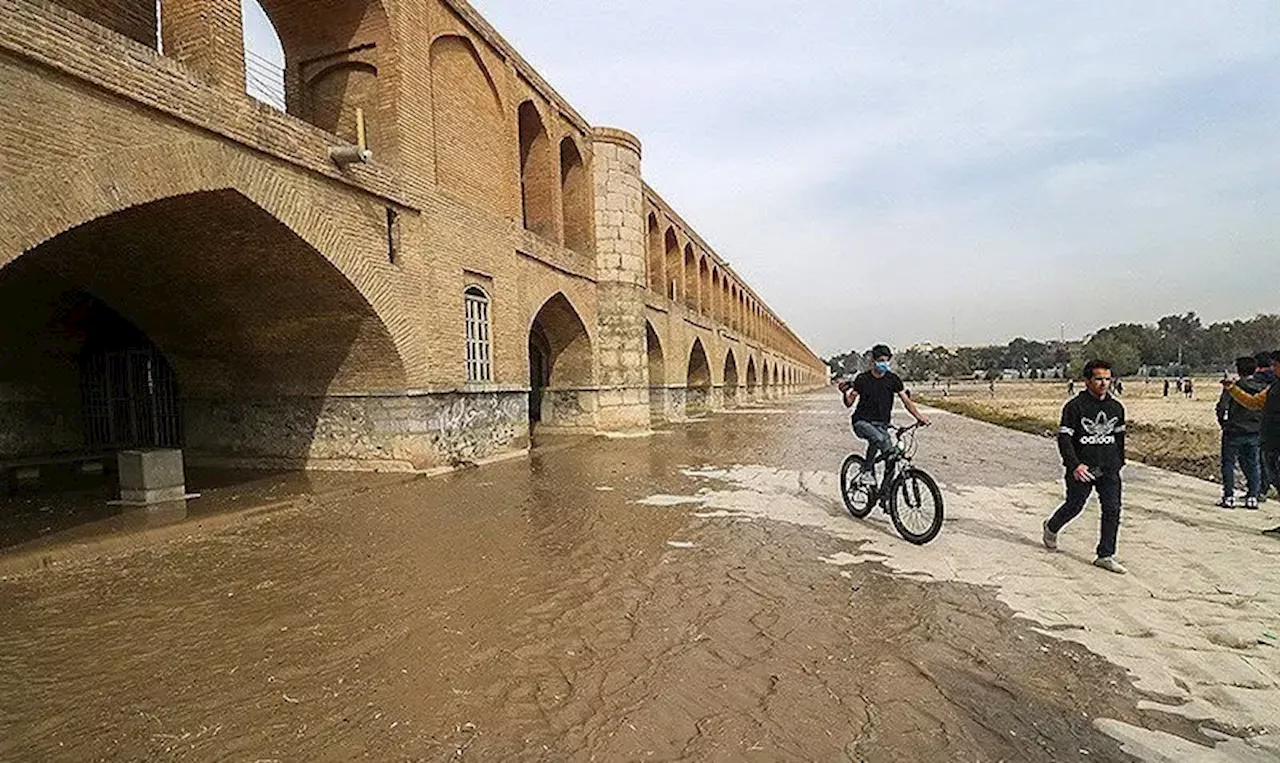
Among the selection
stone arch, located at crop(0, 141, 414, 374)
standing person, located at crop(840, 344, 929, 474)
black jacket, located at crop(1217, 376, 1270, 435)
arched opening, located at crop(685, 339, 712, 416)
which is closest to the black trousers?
standing person, located at crop(840, 344, 929, 474)

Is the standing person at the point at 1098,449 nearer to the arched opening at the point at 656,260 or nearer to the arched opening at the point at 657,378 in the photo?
the arched opening at the point at 657,378

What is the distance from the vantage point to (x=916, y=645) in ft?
11.5

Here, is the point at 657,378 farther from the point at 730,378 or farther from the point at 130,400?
the point at 730,378

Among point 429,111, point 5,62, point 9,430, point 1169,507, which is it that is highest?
point 429,111

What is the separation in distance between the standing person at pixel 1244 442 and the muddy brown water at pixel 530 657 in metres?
4.41

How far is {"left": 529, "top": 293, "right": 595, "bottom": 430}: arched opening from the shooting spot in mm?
16812

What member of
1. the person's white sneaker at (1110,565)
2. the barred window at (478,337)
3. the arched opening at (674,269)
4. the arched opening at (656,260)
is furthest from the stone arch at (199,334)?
the arched opening at (674,269)

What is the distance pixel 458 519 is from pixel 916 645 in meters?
4.86

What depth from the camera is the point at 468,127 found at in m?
12.2

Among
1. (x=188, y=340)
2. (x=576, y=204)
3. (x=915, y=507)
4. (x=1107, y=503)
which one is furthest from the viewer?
(x=576, y=204)

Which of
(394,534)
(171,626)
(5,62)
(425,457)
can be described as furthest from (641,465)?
(5,62)

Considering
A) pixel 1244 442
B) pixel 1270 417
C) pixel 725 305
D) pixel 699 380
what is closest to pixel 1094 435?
pixel 1270 417

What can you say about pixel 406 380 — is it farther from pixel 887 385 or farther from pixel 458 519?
pixel 887 385

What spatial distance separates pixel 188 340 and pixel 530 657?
9.94 meters
